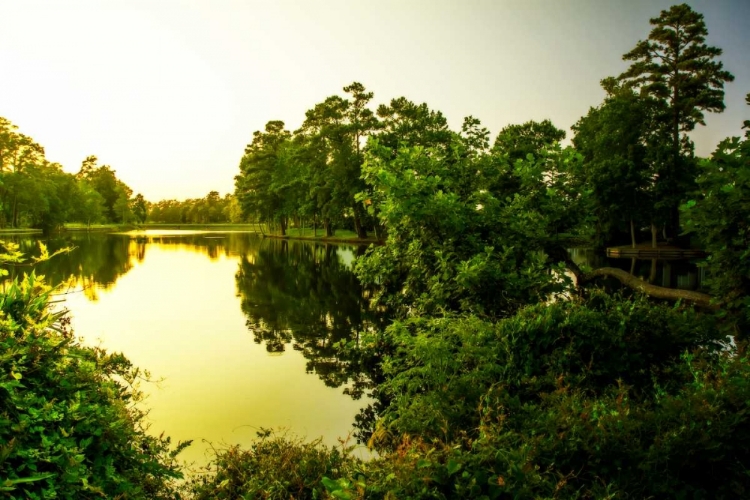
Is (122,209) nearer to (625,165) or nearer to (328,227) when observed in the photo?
(328,227)

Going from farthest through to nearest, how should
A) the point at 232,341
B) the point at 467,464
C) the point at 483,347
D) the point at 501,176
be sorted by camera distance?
the point at 232,341
the point at 501,176
the point at 483,347
the point at 467,464

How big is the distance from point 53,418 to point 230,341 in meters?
10.2

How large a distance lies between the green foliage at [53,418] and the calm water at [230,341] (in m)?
0.69

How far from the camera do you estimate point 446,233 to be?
779cm

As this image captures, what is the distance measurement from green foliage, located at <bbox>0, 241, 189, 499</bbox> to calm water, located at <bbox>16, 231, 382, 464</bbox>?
2.26ft

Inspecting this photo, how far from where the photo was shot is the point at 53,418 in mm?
3049

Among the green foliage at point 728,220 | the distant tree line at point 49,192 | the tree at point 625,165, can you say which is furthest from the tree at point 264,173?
the green foliage at point 728,220

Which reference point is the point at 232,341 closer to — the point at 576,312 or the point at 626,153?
the point at 576,312

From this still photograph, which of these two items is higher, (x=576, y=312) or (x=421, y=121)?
(x=421, y=121)

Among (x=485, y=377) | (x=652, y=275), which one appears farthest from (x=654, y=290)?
(x=652, y=275)

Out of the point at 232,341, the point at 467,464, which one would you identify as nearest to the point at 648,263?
the point at 232,341

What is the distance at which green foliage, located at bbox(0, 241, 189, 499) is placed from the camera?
2920mm

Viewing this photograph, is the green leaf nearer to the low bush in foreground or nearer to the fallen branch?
the low bush in foreground

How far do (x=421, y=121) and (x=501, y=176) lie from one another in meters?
38.1
